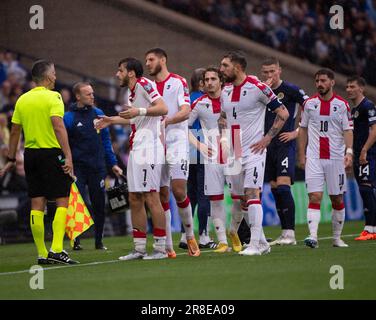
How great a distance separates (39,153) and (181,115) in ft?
5.72

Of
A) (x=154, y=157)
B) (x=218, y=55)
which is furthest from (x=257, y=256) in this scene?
(x=218, y=55)

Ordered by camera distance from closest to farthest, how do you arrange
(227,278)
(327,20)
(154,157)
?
(227,278) → (154,157) → (327,20)

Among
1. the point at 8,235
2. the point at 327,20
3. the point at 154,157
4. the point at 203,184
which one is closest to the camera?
the point at 154,157

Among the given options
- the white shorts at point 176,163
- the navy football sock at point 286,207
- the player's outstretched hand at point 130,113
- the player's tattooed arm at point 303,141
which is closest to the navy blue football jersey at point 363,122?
the navy football sock at point 286,207

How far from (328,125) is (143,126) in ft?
9.32

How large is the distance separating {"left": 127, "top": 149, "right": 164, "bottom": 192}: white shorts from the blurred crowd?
13927mm

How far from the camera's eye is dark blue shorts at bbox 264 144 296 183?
14.5 metres

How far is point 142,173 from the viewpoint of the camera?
11.7m

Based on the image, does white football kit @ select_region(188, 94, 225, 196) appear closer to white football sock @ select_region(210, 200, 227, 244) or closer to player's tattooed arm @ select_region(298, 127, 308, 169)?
white football sock @ select_region(210, 200, 227, 244)

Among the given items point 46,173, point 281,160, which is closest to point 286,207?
point 281,160

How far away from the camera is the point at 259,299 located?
26.7ft

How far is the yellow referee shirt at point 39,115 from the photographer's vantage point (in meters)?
11.8

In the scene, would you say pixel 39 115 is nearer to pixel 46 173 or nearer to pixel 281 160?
pixel 46 173
